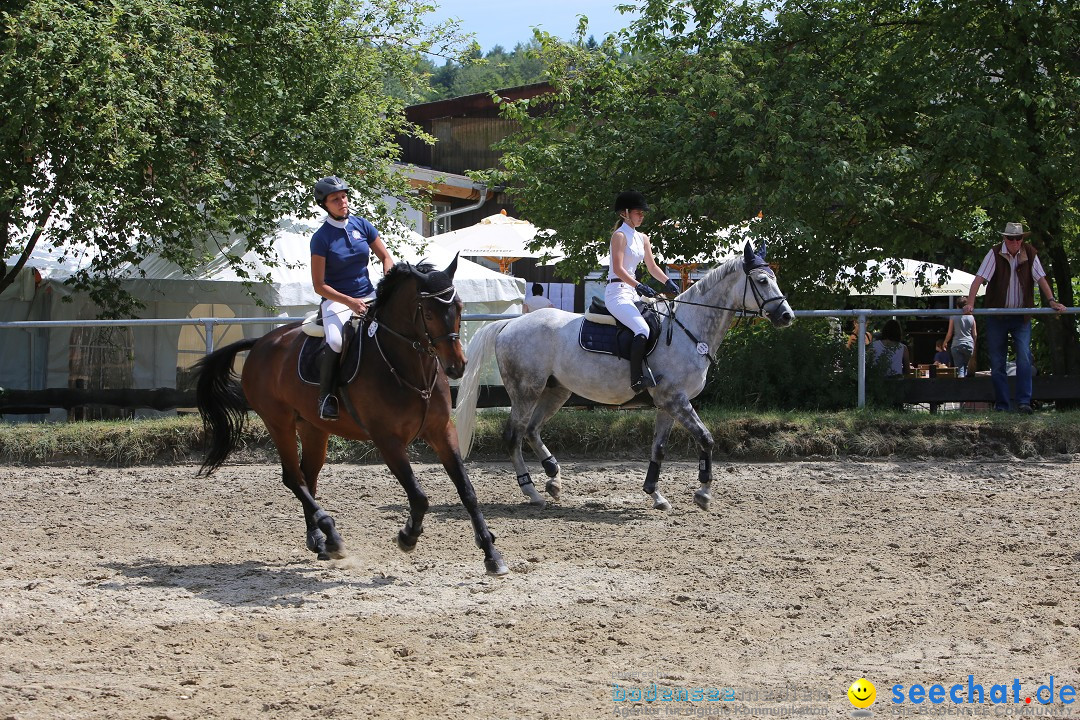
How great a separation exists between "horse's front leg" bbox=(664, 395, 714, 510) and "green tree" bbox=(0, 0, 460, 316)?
7.88 m

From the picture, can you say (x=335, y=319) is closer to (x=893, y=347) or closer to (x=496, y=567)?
(x=496, y=567)

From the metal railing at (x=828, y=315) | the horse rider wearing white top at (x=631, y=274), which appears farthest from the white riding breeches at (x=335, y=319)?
the metal railing at (x=828, y=315)

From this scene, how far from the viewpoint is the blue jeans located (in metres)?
13.2

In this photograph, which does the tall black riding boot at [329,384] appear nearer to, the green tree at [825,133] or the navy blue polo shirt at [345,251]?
the navy blue polo shirt at [345,251]

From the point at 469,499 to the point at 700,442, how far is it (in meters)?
3.17

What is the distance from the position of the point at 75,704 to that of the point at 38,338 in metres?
10.7

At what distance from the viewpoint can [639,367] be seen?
998cm

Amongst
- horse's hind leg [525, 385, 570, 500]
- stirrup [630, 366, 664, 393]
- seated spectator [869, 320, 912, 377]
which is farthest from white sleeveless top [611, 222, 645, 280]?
seated spectator [869, 320, 912, 377]

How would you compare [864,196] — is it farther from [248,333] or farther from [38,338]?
[38,338]

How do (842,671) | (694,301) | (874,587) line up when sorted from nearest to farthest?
(842,671) < (874,587) < (694,301)

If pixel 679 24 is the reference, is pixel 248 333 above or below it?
below

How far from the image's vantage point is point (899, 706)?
451 centimetres

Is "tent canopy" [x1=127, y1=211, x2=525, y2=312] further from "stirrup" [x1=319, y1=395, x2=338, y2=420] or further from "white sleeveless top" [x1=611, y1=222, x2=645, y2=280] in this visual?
"stirrup" [x1=319, y1=395, x2=338, y2=420]

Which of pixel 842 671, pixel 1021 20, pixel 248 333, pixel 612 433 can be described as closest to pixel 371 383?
pixel 842 671
